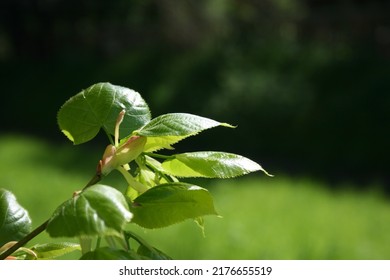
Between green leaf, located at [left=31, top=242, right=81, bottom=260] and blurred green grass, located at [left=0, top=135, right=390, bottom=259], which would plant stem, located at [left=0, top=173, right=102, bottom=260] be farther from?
blurred green grass, located at [left=0, top=135, right=390, bottom=259]

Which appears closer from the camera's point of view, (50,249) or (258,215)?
(50,249)

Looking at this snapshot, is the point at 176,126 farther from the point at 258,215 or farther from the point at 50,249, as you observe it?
the point at 258,215

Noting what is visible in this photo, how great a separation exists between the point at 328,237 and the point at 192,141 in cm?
333

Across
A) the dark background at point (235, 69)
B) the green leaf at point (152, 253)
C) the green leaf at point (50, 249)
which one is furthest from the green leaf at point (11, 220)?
A: the dark background at point (235, 69)

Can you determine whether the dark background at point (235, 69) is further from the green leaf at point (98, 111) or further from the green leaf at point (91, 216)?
the green leaf at point (91, 216)

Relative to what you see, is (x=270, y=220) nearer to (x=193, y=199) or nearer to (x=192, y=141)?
(x=192, y=141)

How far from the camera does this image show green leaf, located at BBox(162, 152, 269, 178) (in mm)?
425

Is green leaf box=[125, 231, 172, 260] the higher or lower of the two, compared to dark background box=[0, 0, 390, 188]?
higher

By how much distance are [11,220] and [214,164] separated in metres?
0.17

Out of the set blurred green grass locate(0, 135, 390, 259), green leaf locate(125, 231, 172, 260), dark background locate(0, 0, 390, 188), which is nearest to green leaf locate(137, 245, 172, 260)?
green leaf locate(125, 231, 172, 260)

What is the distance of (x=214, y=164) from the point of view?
0.44 m

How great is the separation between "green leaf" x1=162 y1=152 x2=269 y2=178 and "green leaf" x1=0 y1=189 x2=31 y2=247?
0.14 meters

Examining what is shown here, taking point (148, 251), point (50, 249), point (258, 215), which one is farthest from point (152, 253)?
point (258, 215)

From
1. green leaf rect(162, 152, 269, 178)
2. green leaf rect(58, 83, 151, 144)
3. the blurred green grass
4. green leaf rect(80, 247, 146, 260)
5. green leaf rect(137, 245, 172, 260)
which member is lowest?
the blurred green grass
